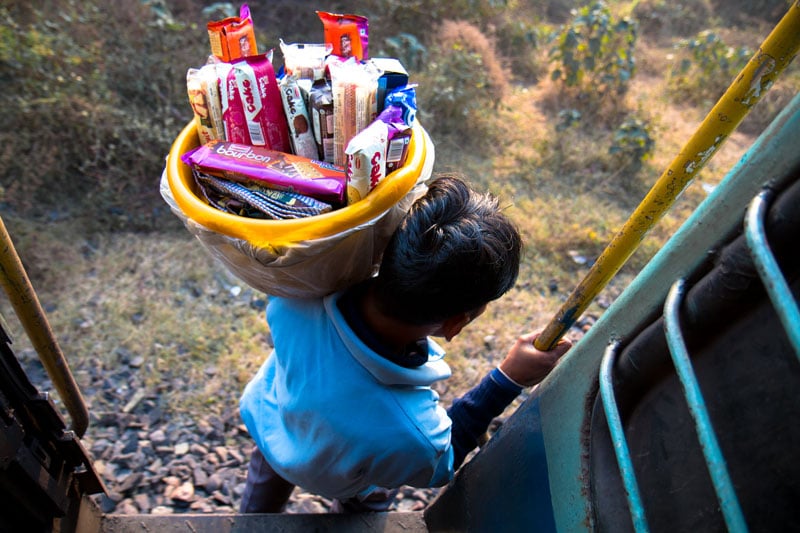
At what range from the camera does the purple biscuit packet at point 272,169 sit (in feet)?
3.61

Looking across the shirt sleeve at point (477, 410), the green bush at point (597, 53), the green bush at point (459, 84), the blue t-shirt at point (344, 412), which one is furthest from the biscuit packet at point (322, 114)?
the green bush at point (597, 53)

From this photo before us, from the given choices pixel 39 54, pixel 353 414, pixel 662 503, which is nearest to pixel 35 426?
pixel 353 414

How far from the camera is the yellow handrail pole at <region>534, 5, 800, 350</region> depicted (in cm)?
81

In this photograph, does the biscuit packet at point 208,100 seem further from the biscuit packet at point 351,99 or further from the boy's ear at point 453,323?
the boy's ear at point 453,323

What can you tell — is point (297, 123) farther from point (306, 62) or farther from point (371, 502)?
point (371, 502)

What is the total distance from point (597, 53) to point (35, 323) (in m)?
4.92

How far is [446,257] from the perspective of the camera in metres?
1.13

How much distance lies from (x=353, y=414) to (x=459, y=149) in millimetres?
3497

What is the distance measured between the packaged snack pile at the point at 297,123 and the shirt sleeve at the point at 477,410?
2.22ft

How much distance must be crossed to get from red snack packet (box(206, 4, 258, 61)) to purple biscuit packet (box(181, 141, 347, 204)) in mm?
253

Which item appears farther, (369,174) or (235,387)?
(235,387)

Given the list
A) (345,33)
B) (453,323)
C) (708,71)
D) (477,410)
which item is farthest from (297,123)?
(708,71)

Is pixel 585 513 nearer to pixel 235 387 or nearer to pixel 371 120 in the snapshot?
pixel 371 120

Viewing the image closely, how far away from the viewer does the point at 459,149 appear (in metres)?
4.45
